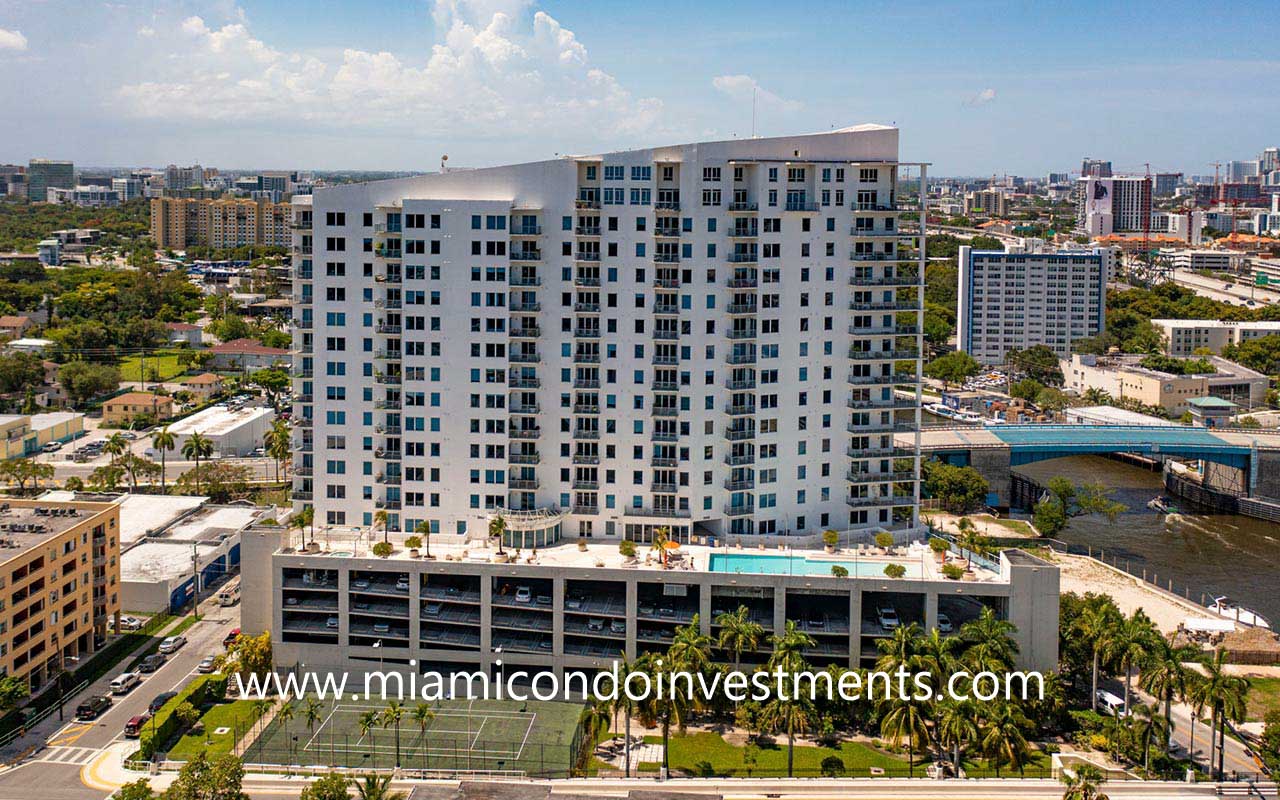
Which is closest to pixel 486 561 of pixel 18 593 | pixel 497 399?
pixel 497 399

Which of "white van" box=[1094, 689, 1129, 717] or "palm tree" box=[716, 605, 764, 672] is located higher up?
"palm tree" box=[716, 605, 764, 672]

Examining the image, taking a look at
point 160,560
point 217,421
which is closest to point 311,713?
point 160,560

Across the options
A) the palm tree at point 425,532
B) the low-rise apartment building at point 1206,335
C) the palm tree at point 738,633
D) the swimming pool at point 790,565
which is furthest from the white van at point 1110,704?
the low-rise apartment building at point 1206,335

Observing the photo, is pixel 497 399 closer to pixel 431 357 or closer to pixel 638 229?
pixel 431 357

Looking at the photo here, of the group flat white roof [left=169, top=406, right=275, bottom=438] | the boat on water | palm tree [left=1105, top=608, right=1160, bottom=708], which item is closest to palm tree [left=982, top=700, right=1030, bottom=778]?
palm tree [left=1105, top=608, right=1160, bottom=708]

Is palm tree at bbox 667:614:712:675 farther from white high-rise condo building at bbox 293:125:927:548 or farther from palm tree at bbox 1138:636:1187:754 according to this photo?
palm tree at bbox 1138:636:1187:754

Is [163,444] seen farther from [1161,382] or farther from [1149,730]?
[1161,382]
